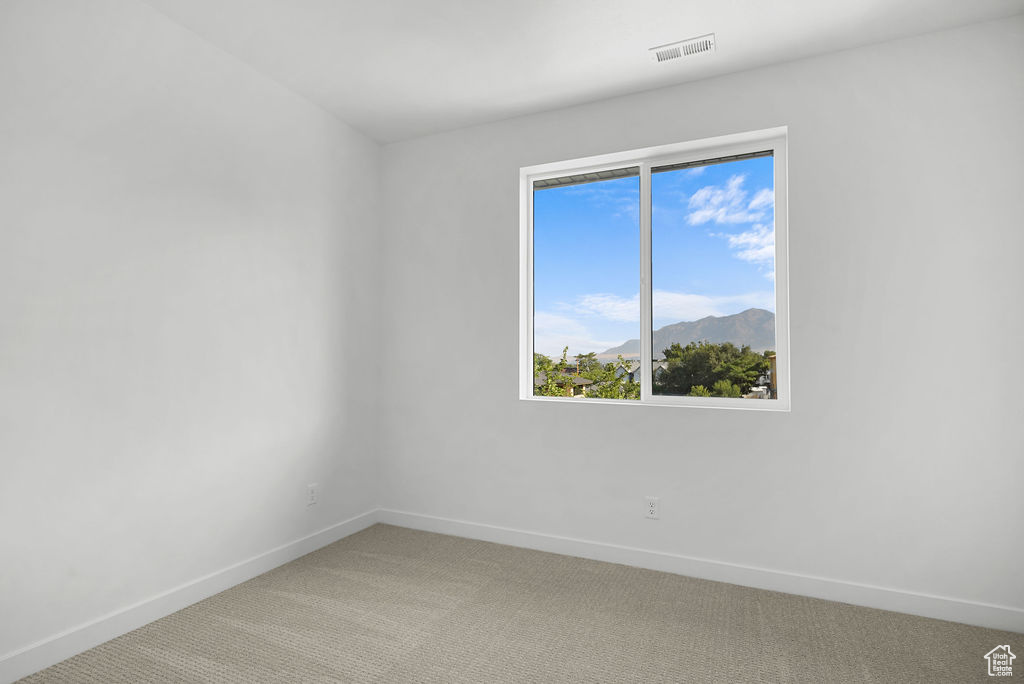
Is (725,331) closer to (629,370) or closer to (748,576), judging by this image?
(629,370)

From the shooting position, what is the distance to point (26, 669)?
1890 millimetres

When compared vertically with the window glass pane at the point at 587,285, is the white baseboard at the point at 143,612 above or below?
below

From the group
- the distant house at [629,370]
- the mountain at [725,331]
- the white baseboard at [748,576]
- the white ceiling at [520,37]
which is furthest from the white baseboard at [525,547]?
the white ceiling at [520,37]

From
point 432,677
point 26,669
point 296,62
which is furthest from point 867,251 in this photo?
point 26,669

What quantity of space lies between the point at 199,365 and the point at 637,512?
237 cm

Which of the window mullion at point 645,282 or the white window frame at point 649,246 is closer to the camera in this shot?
the white window frame at point 649,246

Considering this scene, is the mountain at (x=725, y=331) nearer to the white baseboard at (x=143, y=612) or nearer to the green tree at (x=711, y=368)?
the green tree at (x=711, y=368)

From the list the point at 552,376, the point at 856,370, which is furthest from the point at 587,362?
the point at 856,370

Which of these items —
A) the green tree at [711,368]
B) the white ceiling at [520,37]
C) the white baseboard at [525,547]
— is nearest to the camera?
the white baseboard at [525,547]

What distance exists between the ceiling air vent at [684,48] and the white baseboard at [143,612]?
10.6ft

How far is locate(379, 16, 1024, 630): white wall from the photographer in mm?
2297

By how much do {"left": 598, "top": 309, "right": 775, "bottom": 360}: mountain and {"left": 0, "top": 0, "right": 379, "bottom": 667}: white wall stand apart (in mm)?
2031

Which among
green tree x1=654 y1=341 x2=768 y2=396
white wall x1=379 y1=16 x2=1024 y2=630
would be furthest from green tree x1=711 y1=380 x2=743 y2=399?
white wall x1=379 y1=16 x2=1024 y2=630

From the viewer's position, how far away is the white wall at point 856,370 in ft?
7.54
